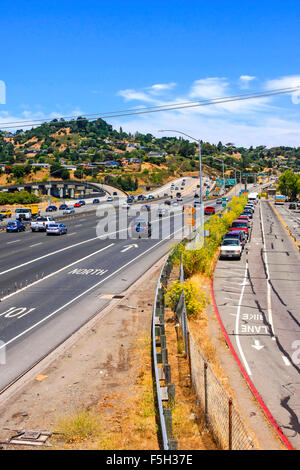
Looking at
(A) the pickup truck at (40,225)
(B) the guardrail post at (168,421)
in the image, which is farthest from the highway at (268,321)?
(A) the pickup truck at (40,225)

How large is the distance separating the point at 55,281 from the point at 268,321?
13.4 metres

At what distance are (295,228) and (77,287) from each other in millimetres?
39648

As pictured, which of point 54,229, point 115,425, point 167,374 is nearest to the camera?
point 115,425

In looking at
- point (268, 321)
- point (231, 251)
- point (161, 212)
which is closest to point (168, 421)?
point (268, 321)

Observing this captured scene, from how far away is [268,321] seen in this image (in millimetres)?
19703

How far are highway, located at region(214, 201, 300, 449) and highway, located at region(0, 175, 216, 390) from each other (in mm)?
6136

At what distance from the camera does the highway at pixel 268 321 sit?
1275 cm

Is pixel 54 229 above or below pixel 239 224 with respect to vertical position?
below

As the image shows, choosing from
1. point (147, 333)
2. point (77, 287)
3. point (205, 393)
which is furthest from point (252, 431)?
point (77, 287)

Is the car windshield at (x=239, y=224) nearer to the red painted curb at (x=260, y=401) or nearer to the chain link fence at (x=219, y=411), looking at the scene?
the red painted curb at (x=260, y=401)

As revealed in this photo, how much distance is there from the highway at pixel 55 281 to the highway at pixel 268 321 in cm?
614

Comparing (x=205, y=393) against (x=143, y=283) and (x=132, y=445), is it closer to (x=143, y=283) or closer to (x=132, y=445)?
(x=132, y=445)

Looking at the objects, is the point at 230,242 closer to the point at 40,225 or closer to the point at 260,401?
the point at 260,401

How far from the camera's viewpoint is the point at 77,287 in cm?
2620
